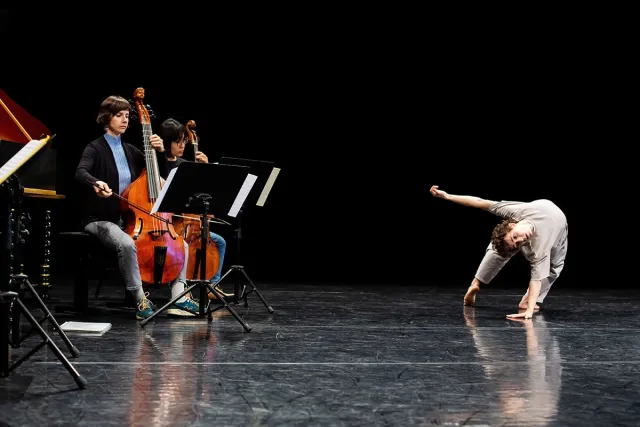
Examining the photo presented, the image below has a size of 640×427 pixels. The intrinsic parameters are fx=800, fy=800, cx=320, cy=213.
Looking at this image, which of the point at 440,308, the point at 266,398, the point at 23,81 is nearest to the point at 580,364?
the point at 266,398

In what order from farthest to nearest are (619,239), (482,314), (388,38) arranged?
(619,239) < (388,38) < (482,314)

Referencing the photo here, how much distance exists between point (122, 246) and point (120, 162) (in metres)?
0.60

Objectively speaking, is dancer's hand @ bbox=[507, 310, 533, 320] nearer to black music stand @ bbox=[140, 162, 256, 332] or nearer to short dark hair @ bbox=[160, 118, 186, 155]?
black music stand @ bbox=[140, 162, 256, 332]

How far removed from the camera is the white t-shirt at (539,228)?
480cm

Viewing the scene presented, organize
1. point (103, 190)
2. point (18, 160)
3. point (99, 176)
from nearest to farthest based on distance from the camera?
point (18, 160) < point (103, 190) < point (99, 176)

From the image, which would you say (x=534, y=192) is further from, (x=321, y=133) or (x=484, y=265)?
(x=484, y=265)

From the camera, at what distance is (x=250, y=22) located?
7.35m

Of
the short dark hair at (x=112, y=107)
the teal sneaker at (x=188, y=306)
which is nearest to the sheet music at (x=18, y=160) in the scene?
the short dark hair at (x=112, y=107)

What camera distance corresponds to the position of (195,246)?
493 cm

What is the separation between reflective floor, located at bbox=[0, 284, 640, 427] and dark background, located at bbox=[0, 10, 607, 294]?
300 cm

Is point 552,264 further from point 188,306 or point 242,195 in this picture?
point 188,306

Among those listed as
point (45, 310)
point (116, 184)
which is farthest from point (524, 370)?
point (116, 184)

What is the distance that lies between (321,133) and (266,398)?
5394 mm

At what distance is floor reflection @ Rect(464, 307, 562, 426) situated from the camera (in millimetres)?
2428
